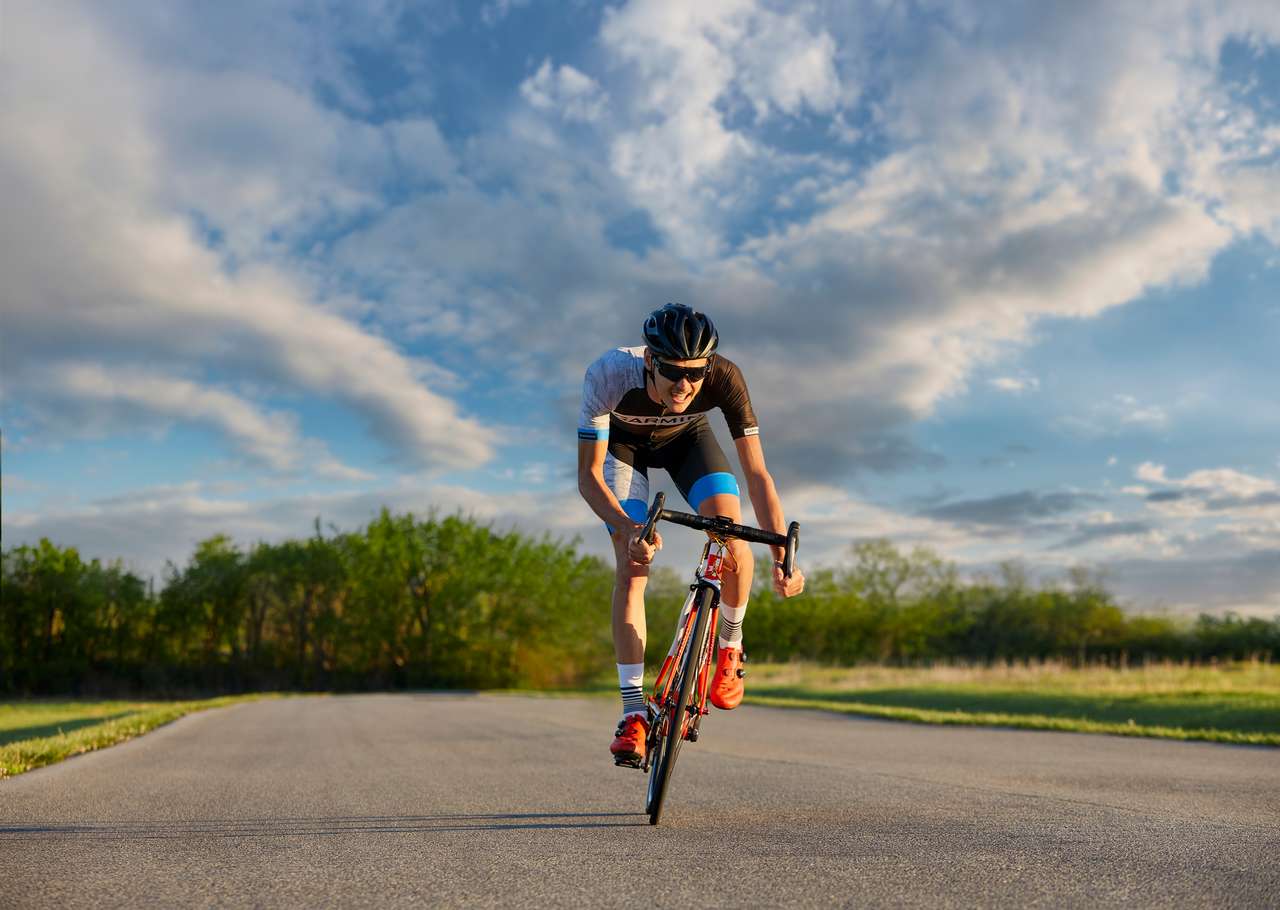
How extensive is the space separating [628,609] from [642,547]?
3.21 feet

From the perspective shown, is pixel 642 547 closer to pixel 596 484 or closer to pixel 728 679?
pixel 596 484

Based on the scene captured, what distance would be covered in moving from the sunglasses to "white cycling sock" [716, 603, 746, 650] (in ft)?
4.76

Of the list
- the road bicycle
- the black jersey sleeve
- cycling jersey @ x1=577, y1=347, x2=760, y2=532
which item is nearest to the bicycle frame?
the road bicycle

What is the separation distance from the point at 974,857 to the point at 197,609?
6308 centimetres

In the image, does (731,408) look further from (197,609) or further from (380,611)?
(197,609)

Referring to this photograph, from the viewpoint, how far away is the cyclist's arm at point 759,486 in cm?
582

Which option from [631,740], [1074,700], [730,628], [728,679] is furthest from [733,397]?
[1074,700]

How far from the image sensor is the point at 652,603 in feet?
248

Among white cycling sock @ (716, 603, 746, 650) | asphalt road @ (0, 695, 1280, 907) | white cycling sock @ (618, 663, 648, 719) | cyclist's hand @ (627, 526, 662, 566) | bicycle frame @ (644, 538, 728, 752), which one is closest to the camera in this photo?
asphalt road @ (0, 695, 1280, 907)

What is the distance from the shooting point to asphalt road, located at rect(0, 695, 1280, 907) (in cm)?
359

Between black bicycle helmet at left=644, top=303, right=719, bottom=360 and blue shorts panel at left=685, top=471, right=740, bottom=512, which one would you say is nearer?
black bicycle helmet at left=644, top=303, right=719, bottom=360

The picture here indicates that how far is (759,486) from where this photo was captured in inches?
233

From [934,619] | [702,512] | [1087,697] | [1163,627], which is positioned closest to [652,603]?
[934,619]

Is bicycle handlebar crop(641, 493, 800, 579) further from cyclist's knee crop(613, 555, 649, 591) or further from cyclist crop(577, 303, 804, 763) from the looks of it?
cyclist's knee crop(613, 555, 649, 591)
